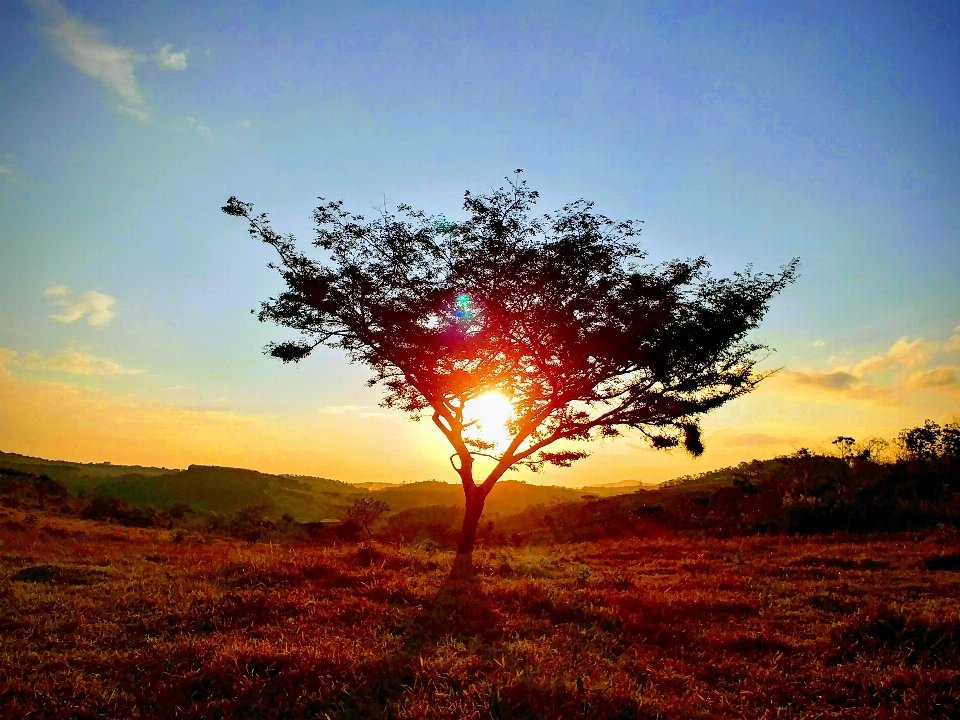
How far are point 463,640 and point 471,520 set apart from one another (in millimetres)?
11194

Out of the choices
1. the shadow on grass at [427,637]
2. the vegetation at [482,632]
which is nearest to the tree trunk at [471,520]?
the vegetation at [482,632]

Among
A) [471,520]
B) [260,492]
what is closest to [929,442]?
[471,520]

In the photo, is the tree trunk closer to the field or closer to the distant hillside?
the field

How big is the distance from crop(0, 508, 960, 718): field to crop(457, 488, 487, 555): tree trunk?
4059mm

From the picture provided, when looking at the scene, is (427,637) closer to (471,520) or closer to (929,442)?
(471,520)

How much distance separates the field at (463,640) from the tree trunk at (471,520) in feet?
13.3

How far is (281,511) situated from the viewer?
45188mm

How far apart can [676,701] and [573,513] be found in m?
24.9

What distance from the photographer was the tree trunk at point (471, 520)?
19297 millimetres

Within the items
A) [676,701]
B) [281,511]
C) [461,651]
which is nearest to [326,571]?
[461,651]

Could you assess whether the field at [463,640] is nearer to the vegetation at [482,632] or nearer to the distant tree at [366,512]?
the vegetation at [482,632]

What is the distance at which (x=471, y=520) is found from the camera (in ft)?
64.7

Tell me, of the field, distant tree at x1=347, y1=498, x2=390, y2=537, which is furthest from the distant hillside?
the field

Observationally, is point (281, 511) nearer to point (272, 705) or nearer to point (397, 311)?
point (397, 311)
